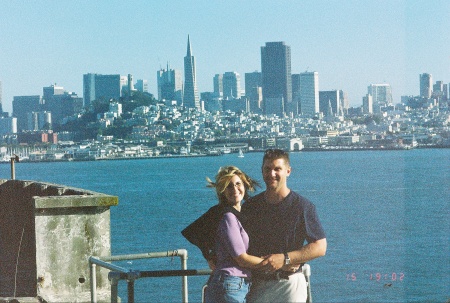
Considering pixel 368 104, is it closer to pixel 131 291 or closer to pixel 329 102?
pixel 329 102

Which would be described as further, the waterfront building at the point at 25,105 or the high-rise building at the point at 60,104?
the high-rise building at the point at 60,104

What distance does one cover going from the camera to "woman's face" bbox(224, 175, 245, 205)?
10.2 feet

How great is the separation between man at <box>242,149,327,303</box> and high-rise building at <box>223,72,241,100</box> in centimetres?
18390

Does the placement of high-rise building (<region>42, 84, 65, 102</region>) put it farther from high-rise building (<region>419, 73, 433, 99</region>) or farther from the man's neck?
the man's neck

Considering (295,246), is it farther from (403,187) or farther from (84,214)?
(403,187)

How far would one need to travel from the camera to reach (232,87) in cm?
19038

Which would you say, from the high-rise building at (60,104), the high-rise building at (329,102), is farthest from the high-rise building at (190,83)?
the high-rise building at (60,104)

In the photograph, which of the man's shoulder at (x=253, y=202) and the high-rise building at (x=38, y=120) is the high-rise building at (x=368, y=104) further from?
the man's shoulder at (x=253, y=202)

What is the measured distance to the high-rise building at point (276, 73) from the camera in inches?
6939

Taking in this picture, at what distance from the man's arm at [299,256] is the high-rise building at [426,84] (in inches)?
4825

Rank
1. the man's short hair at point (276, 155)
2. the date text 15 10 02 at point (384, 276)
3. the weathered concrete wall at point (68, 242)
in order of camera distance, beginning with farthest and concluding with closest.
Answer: the date text 15 10 02 at point (384, 276) < the weathered concrete wall at point (68, 242) < the man's short hair at point (276, 155)

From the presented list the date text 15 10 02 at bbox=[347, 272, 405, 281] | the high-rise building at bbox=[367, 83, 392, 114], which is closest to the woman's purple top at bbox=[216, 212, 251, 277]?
the date text 15 10 02 at bbox=[347, 272, 405, 281]

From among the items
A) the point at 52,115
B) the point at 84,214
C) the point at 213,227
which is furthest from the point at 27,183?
the point at 52,115

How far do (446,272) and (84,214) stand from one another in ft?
119
